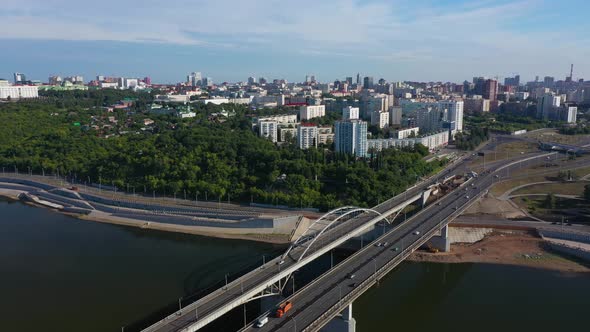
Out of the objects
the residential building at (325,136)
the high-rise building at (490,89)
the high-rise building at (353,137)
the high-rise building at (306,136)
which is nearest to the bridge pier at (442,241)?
the high-rise building at (353,137)

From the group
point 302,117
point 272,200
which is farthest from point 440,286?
point 302,117

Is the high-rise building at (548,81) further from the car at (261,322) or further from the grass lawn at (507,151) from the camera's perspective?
the car at (261,322)

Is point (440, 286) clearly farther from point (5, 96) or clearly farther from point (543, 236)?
point (5, 96)

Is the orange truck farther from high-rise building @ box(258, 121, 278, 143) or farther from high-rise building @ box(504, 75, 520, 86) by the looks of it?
high-rise building @ box(504, 75, 520, 86)

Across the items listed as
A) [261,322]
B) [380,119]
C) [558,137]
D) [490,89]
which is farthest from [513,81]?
[261,322]

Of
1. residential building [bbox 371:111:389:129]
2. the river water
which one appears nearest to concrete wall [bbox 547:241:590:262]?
the river water
